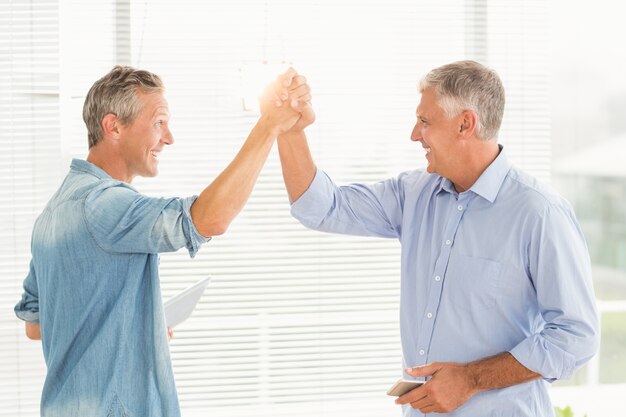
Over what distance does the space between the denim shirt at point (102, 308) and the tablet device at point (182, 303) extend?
1.30 ft

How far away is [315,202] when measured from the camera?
7.02 ft

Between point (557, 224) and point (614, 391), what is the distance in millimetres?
2419

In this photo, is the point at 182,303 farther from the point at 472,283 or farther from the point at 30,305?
the point at 472,283

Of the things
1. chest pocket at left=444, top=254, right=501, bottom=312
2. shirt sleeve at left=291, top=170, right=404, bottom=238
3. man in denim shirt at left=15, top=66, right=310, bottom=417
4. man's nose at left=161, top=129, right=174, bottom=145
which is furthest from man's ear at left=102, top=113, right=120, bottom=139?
chest pocket at left=444, top=254, right=501, bottom=312

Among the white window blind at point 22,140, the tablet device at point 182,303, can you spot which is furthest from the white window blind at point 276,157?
the tablet device at point 182,303

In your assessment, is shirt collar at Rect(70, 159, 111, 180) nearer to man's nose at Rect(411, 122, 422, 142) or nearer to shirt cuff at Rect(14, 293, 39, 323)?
shirt cuff at Rect(14, 293, 39, 323)

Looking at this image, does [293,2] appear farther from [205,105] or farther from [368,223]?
[368,223]

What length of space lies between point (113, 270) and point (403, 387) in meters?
0.75

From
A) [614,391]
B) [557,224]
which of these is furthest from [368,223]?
[614,391]

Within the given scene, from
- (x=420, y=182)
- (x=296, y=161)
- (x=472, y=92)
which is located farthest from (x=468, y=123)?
(x=296, y=161)

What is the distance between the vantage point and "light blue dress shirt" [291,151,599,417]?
1864 millimetres

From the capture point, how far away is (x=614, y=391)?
3.93 meters

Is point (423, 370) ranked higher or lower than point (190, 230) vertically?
lower

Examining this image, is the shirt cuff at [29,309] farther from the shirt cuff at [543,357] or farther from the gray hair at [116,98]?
the shirt cuff at [543,357]
